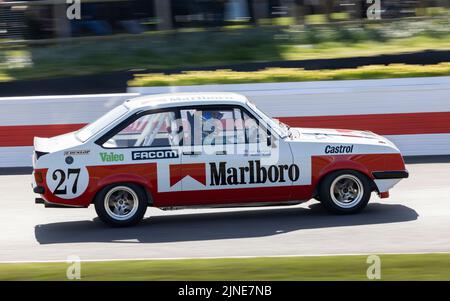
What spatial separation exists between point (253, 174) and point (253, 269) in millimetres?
2917

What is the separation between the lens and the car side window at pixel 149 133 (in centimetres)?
1032

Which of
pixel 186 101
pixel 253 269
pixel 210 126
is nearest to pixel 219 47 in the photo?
pixel 186 101

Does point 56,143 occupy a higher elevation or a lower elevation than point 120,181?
higher

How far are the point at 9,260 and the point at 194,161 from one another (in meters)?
2.30

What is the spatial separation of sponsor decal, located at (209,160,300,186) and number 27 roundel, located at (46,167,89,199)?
4.66 feet

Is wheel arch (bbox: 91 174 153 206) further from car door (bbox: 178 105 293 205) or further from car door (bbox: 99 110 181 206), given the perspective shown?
car door (bbox: 178 105 293 205)

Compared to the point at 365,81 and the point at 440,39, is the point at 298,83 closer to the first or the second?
the point at 365,81

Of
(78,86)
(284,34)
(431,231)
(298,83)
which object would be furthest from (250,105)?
(284,34)

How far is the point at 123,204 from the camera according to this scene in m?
10.4

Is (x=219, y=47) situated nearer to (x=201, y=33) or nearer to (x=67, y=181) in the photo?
(x=201, y=33)

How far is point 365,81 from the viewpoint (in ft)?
49.2

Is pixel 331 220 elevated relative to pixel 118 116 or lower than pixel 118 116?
lower

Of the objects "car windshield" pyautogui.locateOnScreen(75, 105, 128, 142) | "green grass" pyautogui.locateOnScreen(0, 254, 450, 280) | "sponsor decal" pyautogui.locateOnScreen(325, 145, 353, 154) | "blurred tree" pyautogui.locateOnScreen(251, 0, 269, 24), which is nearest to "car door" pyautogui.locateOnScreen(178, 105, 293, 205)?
"sponsor decal" pyautogui.locateOnScreen(325, 145, 353, 154)

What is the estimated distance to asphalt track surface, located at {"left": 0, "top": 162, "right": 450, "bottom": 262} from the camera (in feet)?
30.5
